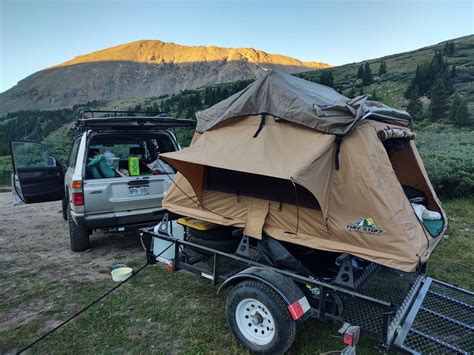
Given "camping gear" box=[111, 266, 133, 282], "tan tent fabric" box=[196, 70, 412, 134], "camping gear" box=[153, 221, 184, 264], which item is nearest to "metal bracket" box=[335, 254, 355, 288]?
"tan tent fabric" box=[196, 70, 412, 134]

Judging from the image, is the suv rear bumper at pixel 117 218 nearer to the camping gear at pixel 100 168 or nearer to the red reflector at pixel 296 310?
the camping gear at pixel 100 168

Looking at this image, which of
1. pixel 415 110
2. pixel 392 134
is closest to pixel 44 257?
pixel 392 134

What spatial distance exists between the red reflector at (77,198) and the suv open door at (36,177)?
88.2 inches

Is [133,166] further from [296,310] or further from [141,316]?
[296,310]

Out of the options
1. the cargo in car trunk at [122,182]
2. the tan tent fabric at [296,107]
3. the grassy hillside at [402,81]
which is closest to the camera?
the tan tent fabric at [296,107]

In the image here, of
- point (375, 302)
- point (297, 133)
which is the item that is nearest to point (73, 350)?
point (375, 302)

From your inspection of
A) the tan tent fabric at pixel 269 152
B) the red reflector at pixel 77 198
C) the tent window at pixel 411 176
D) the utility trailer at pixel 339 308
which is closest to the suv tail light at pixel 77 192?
the red reflector at pixel 77 198

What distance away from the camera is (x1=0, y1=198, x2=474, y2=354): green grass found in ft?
10.8

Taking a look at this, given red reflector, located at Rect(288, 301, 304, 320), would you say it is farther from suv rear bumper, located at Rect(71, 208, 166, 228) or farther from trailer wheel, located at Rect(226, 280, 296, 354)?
suv rear bumper, located at Rect(71, 208, 166, 228)

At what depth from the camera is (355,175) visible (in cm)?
316

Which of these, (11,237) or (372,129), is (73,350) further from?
(11,237)

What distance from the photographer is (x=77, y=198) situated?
5305mm

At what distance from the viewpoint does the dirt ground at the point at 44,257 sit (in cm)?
424

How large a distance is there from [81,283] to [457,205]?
8729mm
